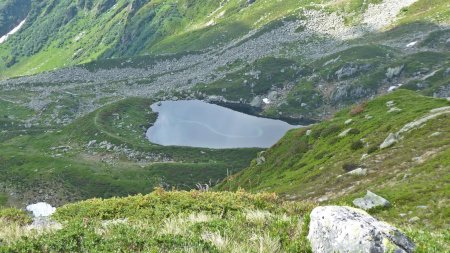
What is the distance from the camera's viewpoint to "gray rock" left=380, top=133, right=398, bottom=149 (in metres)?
51.1

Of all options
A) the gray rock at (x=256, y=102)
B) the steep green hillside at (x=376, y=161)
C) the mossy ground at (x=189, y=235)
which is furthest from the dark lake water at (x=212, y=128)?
the mossy ground at (x=189, y=235)

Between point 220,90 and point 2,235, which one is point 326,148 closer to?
point 2,235

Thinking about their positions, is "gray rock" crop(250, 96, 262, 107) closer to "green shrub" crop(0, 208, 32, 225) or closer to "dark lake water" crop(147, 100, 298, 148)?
"dark lake water" crop(147, 100, 298, 148)

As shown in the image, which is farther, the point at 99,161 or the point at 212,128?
the point at 212,128

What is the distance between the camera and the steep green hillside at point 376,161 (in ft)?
96.9

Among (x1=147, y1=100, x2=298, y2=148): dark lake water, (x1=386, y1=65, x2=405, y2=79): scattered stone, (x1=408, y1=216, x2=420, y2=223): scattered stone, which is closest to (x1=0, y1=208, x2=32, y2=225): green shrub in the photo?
(x1=408, y1=216, x2=420, y2=223): scattered stone

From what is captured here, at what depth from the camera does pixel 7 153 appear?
127 meters

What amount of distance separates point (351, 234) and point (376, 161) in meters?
38.6

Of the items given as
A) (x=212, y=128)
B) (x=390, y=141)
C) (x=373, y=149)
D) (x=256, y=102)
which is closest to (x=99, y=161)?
(x=212, y=128)

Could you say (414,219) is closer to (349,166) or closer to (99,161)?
(349,166)

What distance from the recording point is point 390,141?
51.6 meters

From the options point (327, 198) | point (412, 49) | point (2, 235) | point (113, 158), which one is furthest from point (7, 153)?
point (412, 49)

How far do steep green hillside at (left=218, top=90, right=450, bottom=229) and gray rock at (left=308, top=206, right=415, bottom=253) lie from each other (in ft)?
26.3

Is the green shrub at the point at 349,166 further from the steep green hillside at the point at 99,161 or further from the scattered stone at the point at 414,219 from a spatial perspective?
the steep green hillside at the point at 99,161
